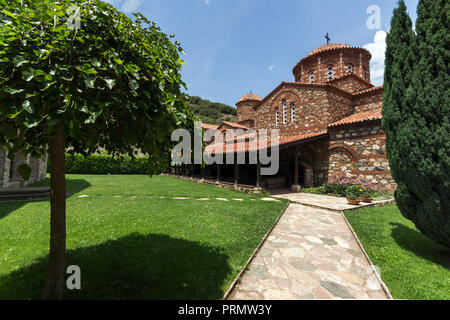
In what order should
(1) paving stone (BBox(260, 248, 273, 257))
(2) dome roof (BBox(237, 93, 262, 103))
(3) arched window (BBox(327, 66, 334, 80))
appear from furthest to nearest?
(2) dome roof (BBox(237, 93, 262, 103)) → (3) arched window (BBox(327, 66, 334, 80)) → (1) paving stone (BBox(260, 248, 273, 257))

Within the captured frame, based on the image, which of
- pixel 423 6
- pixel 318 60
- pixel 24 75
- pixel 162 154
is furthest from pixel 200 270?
pixel 318 60

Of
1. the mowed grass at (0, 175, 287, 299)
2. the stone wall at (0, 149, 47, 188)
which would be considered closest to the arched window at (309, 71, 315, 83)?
the mowed grass at (0, 175, 287, 299)

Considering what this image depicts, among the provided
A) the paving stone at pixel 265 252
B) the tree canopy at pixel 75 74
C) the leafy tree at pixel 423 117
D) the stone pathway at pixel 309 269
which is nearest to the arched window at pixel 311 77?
the leafy tree at pixel 423 117

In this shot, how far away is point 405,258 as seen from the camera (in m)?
3.66

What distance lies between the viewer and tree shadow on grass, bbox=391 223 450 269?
12.0 ft

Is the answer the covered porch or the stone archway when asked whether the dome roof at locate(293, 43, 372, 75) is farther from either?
the stone archway

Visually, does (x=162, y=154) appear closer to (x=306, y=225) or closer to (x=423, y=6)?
(x=306, y=225)

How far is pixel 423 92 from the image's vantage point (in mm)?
3471

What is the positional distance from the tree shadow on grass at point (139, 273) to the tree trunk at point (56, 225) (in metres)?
→ 0.28

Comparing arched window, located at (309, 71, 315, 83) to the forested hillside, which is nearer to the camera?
arched window, located at (309, 71, 315, 83)

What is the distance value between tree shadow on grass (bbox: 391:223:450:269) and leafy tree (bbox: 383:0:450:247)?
45 centimetres

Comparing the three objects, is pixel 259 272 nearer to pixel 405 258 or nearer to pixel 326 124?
pixel 405 258

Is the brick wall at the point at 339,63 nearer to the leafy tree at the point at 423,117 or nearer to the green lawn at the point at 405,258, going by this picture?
the leafy tree at the point at 423,117

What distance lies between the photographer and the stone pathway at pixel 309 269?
107 inches
